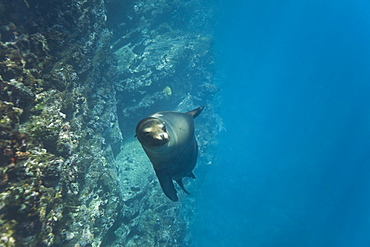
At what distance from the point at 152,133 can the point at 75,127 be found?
4569 millimetres

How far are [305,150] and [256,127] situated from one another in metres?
8.82

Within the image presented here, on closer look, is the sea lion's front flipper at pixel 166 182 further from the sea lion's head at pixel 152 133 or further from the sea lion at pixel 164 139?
the sea lion's head at pixel 152 133

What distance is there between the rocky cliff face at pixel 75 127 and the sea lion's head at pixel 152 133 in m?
2.24

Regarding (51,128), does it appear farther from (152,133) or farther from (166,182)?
(152,133)

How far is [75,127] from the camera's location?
543 cm

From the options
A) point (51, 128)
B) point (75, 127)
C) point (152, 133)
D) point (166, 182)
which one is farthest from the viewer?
point (75, 127)

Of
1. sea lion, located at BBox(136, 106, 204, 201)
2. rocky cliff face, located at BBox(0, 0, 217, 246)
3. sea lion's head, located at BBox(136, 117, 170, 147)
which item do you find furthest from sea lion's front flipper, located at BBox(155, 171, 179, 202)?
rocky cliff face, located at BBox(0, 0, 217, 246)

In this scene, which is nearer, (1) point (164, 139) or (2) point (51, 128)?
(1) point (164, 139)

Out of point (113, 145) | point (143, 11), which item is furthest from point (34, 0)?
point (143, 11)

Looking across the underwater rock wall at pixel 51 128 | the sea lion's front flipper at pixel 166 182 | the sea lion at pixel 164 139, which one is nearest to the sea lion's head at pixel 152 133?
the sea lion at pixel 164 139

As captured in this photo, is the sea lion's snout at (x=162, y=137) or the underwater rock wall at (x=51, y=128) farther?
the underwater rock wall at (x=51, y=128)

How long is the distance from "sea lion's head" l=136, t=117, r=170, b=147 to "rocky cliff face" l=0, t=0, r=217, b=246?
7.36ft

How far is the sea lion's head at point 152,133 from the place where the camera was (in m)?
1.89

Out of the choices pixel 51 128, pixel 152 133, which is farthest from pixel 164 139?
pixel 51 128
